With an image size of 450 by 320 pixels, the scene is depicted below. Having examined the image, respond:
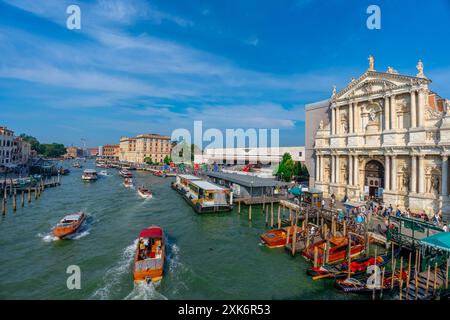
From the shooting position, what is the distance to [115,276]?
13.4 metres

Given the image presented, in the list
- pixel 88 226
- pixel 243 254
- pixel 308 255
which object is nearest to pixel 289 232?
pixel 308 255

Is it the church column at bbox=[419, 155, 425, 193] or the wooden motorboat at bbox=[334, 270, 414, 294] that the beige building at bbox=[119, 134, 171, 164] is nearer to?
the church column at bbox=[419, 155, 425, 193]

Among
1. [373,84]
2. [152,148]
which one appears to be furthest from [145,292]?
[152,148]

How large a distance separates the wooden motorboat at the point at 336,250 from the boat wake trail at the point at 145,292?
30.7 feet

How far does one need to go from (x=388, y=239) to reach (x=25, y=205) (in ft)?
126

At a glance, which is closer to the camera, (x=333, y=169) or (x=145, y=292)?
(x=145, y=292)

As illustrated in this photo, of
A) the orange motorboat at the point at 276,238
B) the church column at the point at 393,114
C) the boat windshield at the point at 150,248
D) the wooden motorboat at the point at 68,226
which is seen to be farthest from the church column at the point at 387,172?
the wooden motorboat at the point at 68,226

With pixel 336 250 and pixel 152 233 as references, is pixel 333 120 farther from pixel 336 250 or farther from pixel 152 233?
pixel 152 233

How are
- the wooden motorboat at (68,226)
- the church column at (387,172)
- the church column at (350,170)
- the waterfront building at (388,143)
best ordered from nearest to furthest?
the wooden motorboat at (68,226) < the waterfront building at (388,143) < the church column at (387,172) < the church column at (350,170)

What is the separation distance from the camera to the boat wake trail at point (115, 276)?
11.8 metres

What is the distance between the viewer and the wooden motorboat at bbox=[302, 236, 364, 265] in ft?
51.7

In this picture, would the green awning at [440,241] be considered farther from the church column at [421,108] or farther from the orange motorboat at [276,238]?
the church column at [421,108]

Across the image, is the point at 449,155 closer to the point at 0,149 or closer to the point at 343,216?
A: the point at 343,216

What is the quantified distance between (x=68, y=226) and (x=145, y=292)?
11792mm
